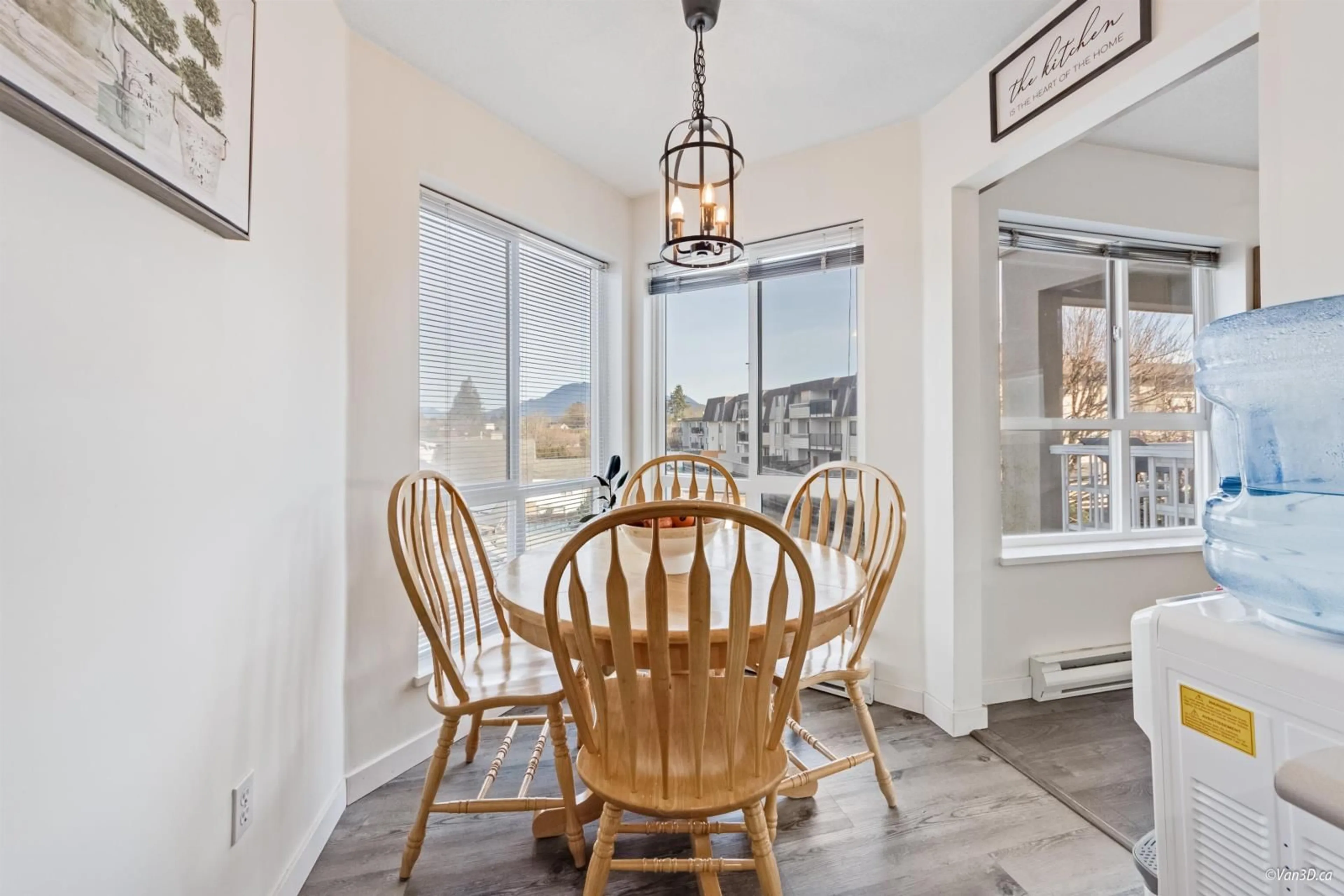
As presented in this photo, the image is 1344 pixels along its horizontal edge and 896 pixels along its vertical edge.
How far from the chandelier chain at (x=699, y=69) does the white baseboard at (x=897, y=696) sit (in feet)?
7.81

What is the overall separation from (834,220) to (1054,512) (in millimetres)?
1791

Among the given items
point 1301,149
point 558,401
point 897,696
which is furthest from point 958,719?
point 558,401

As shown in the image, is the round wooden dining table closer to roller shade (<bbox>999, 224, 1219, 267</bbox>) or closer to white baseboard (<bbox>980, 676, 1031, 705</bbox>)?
white baseboard (<bbox>980, 676, 1031, 705</bbox>)

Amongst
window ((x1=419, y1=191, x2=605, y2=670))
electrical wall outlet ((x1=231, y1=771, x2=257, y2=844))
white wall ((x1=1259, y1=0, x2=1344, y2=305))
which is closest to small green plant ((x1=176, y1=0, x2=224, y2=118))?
window ((x1=419, y1=191, x2=605, y2=670))

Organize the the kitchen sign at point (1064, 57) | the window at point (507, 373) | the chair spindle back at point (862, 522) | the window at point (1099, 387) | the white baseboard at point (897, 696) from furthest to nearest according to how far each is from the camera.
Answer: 1. the window at point (1099, 387)
2. the white baseboard at point (897, 696)
3. the window at point (507, 373)
4. the chair spindle back at point (862, 522)
5. the the kitchen sign at point (1064, 57)

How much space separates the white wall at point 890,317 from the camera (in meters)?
2.37

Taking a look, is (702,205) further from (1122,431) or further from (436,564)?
(1122,431)

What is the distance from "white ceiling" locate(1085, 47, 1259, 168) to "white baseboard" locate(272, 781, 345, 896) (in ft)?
11.3

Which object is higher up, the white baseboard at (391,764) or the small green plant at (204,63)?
the small green plant at (204,63)

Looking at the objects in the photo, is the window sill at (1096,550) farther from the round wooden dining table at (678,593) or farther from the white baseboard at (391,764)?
the white baseboard at (391,764)

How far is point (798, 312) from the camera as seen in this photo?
2756 mm

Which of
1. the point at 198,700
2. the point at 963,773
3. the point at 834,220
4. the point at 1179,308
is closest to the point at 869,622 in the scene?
the point at 963,773

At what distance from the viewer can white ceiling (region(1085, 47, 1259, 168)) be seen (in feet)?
6.50

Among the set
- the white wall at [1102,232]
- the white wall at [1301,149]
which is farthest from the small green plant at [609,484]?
the white wall at [1301,149]
